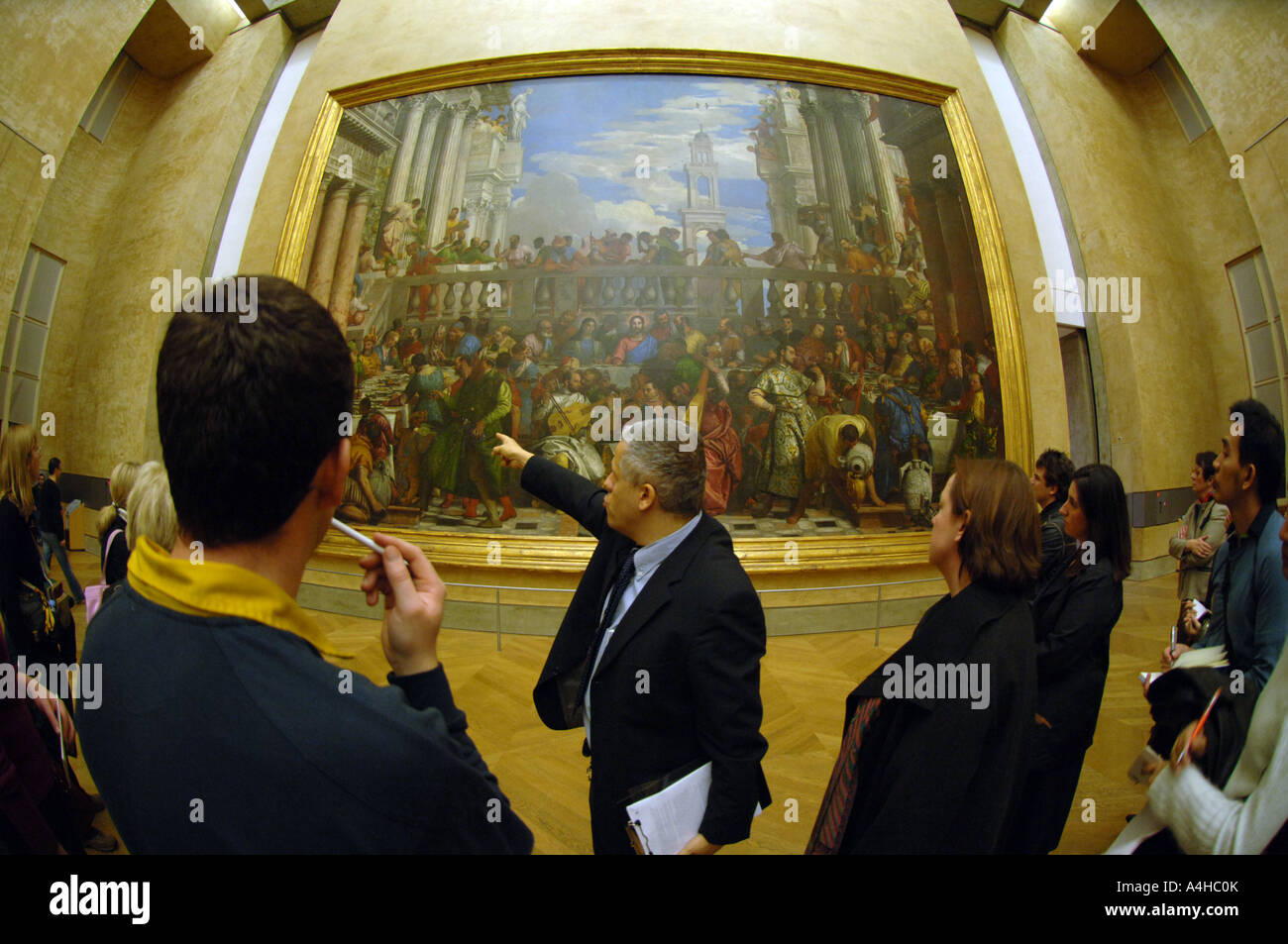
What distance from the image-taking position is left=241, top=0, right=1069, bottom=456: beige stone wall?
1828mm

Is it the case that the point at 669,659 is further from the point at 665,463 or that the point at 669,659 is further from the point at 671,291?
the point at 671,291

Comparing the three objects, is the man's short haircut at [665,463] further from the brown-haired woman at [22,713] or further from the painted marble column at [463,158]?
the painted marble column at [463,158]

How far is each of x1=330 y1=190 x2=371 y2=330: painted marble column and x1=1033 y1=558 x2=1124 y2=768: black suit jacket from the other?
252cm

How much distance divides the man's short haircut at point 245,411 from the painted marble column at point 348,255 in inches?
65.8

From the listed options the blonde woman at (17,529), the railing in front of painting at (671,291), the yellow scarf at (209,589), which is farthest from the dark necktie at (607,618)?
the railing in front of painting at (671,291)

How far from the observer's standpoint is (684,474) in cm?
146

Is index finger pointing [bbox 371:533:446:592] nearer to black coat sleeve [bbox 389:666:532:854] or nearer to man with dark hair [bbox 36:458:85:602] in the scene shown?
black coat sleeve [bbox 389:666:532:854]

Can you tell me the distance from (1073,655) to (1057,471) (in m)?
0.54

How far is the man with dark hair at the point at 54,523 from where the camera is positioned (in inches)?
61.1
